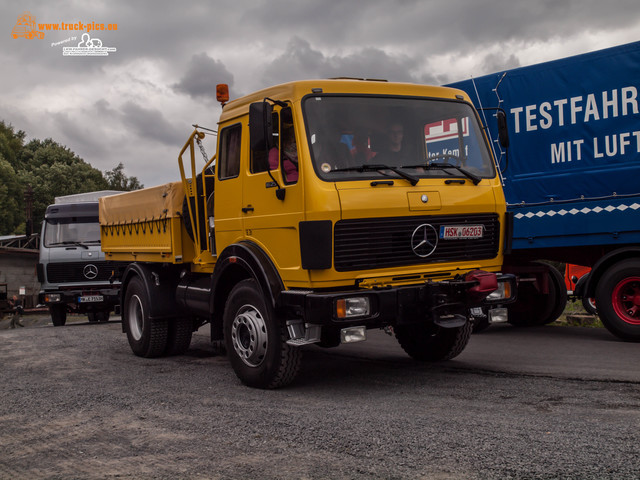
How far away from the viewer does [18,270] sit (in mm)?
39312

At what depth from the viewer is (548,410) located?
18.5 feet

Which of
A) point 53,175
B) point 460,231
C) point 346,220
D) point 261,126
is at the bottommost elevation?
point 460,231

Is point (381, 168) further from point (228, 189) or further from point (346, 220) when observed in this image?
point (228, 189)

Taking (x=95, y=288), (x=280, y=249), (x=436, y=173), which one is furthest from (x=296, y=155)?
(x=95, y=288)

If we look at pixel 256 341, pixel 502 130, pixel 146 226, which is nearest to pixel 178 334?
pixel 146 226

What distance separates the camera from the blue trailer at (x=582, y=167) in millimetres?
9375

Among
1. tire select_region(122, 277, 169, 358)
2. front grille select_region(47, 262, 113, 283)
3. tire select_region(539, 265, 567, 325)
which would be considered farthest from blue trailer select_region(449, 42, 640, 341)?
front grille select_region(47, 262, 113, 283)

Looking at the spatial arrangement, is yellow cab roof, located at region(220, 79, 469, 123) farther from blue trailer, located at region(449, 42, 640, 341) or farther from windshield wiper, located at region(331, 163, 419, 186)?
blue trailer, located at region(449, 42, 640, 341)

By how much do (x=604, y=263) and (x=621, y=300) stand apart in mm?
515

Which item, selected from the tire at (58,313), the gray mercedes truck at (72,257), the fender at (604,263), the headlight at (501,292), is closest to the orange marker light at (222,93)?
the headlight at (501,292)

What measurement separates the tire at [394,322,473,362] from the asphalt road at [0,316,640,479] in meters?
0.17

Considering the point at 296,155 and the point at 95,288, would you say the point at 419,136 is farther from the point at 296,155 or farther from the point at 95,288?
the point at 95,288

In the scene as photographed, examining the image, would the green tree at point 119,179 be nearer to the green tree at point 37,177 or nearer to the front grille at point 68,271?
the green tree at point 37,177

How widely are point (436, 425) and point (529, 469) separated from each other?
1.16 m
